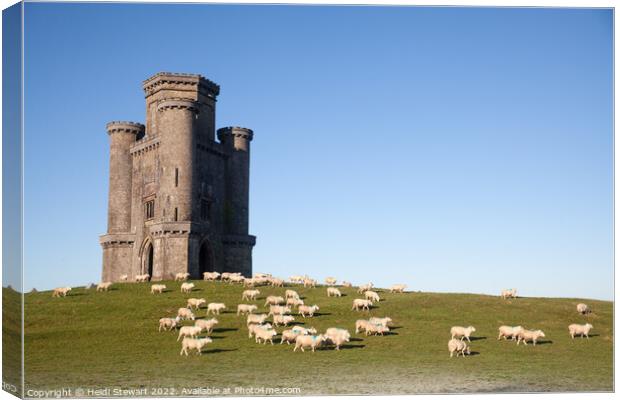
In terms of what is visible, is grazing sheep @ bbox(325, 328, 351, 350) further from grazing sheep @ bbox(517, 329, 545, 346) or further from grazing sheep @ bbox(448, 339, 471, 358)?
grazing sheep @ bbox(517, 329, 545, 346)

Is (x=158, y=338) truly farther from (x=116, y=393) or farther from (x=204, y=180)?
(x=204, y=180)

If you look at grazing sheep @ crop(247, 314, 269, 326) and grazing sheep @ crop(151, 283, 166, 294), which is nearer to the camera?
grazing sheep @ crop(247, 314, 269, 326)

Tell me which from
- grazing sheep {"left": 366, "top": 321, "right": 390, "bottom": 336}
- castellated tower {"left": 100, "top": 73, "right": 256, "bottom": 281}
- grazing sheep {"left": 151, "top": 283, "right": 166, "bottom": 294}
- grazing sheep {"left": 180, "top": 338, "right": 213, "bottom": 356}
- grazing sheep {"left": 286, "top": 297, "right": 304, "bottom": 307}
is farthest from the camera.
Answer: castellated tower {"left": 100, "top": 73, "right": 256, "bottom": 281}

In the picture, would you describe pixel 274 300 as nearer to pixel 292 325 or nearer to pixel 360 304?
pixel 360 304

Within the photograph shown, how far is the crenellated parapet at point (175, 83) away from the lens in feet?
241

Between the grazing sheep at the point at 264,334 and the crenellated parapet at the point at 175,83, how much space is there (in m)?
42.0

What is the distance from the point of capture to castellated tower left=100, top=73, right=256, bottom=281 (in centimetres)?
6975

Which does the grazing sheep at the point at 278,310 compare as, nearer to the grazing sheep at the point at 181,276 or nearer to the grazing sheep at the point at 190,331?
the grazing sheep at the point at 190,331

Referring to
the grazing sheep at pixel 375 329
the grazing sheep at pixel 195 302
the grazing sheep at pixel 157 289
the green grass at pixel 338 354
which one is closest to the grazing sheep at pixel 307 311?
the green grass at pixel 338 354

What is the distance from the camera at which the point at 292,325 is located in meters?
39.6

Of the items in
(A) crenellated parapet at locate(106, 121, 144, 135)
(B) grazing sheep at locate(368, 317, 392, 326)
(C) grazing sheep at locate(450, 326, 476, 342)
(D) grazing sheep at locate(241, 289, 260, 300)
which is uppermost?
(A) crenellated parapet at locate(106, 121, 144, 135)

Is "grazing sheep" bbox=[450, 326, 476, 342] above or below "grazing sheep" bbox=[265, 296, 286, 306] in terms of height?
below

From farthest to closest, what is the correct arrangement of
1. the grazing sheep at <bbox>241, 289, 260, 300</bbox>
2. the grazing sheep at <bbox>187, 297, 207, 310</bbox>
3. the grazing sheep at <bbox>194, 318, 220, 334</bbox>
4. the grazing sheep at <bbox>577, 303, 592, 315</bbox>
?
1. the grazing sheep at <bbox>241, 289, 260, 300</bbox>
2. the grazing sheep at <bbox>187, 297, 207, 310</bbox>
3. the grazing sheep at <bbox>577, 303, 592, 315</bbox>
4. the grazing sheep at <bbox>194, 318, 220, 334</bbox>

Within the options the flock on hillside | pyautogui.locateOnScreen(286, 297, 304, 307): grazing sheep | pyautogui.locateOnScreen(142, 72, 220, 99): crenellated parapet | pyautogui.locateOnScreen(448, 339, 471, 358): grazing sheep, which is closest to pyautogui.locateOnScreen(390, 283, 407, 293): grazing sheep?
the flock on hillside
